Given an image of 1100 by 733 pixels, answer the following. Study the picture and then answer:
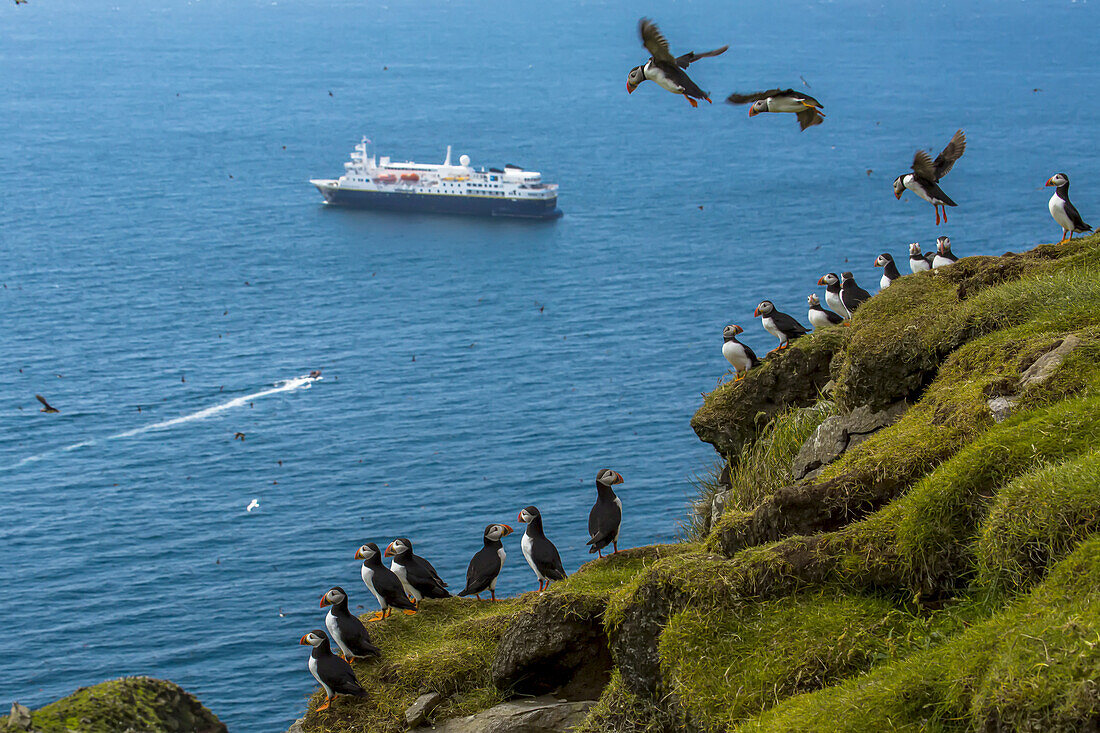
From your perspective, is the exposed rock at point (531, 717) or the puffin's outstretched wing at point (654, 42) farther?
the puffin's outstretched wing at point (654, 42)

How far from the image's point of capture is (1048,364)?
42.2ft

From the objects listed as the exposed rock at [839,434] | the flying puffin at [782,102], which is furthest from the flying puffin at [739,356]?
the flying puffin at [782,102]

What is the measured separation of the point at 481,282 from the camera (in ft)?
424

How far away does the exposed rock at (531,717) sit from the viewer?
13680 mm

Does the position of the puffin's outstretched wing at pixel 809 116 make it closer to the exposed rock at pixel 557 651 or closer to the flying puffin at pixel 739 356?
the flying puffin at pixel 739 356

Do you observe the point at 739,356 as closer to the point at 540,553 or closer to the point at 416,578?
the point at 540,553

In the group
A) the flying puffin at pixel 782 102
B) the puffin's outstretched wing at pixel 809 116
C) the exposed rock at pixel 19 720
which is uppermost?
the flying puffin at pixel 782 102

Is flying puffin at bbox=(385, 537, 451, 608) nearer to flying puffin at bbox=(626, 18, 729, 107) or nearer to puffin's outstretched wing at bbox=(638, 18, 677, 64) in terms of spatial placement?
flying puffin at bbox=(626, 18, 729, 107)

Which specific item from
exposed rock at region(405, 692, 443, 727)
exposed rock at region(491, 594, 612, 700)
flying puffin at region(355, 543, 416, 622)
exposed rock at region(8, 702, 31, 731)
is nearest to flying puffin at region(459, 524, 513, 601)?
flying puffin at region(355, 543, 416, 622)

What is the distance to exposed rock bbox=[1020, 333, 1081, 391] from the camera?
12641 mm

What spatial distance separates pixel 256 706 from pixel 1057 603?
56.8m

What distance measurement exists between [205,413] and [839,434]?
87.9 meters

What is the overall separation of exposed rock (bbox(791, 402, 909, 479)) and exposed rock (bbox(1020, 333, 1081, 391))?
2.30 metres

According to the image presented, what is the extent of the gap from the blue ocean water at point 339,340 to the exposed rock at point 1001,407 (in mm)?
51789
